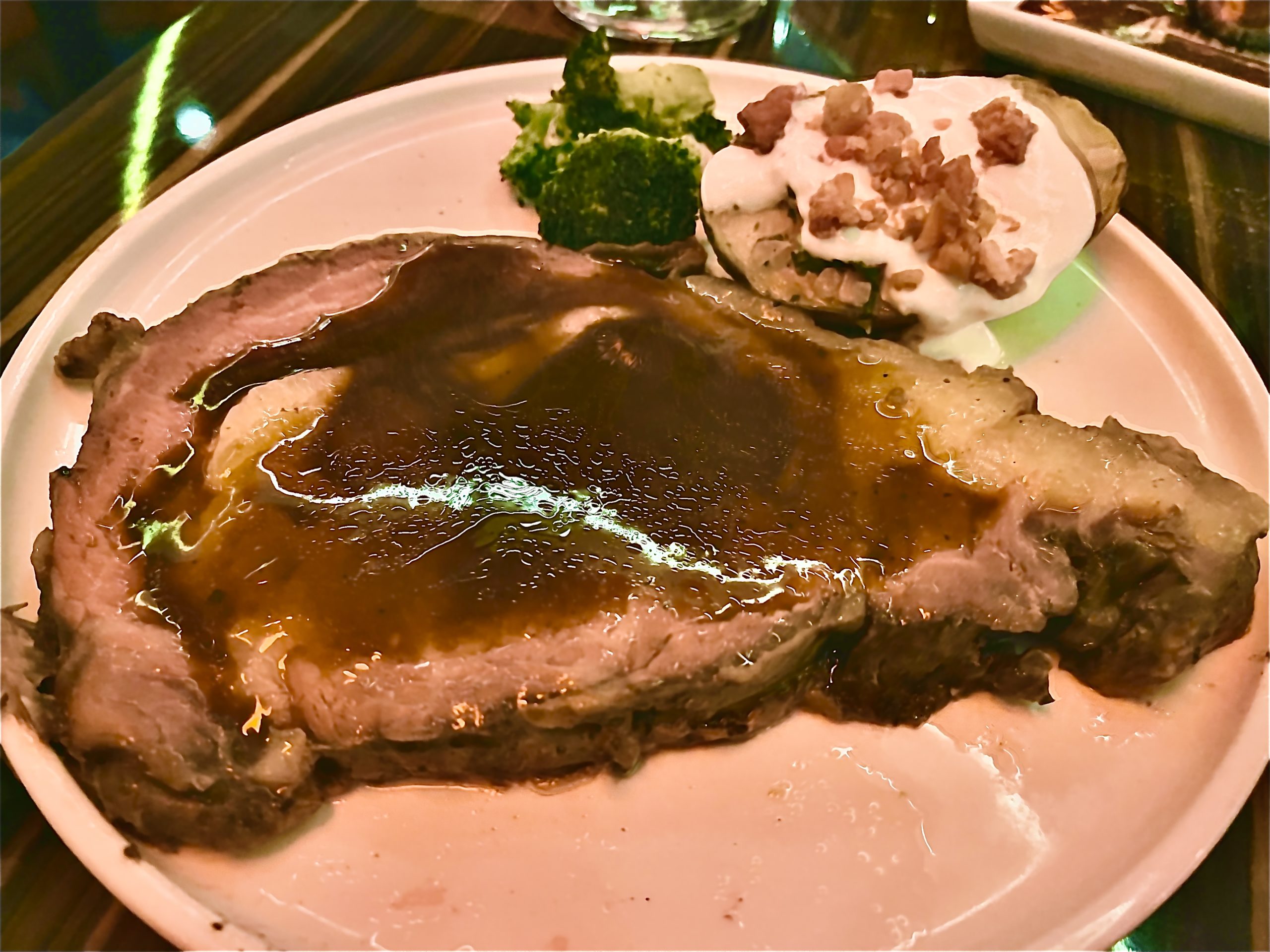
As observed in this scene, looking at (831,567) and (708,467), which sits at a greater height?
(708,467)

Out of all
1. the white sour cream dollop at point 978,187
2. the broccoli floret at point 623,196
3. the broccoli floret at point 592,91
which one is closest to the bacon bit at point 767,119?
the white sour cream dollop at point 978,187

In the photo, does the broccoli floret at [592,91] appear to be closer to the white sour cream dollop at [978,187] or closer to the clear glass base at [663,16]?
the white sour cream dollop at [978,187]

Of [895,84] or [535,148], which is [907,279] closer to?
[895,84]

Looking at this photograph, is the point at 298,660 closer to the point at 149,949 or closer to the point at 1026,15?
the point at 149,949

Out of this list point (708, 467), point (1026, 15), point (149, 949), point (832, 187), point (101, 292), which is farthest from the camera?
point (1026, 15)

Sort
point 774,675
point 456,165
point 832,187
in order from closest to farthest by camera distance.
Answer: point 774,675 < point 832,187 < point 456,165

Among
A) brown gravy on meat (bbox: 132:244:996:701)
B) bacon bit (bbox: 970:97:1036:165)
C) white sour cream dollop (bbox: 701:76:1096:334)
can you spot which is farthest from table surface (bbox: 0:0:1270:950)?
bacon bit (bbox: 970:97:1036:165)

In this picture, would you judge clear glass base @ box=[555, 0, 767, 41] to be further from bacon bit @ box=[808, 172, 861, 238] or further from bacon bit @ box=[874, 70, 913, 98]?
bacon bit @ box=[808, 172, 861, 238]

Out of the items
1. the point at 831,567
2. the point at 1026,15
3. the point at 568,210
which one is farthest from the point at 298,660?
the point at 1026,15
